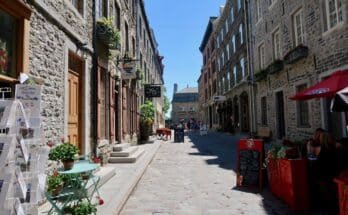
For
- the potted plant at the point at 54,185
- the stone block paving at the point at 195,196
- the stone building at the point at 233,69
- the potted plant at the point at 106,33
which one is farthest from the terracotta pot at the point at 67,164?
the stone building at the point at 233,69

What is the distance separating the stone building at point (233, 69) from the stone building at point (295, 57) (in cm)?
290

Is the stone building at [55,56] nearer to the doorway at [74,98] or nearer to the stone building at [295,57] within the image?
the doorway at [74,98]

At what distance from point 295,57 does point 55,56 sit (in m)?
9.35

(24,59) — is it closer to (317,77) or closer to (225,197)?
(225,197)

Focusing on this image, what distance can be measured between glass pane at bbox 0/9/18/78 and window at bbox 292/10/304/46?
35.8 feet

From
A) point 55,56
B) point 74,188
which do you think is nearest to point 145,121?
point 55,56

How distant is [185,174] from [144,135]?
1211 cm

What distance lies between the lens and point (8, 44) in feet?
16.6

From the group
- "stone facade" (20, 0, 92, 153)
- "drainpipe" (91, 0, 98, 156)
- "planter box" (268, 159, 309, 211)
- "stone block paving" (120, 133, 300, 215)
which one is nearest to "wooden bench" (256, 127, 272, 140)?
"stone block paving" (120, 133, 300, 215)

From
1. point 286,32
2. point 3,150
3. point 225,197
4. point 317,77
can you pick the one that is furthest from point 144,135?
point 3,150

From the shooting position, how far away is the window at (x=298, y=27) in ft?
42.7

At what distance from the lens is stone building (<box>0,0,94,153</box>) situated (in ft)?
16.9

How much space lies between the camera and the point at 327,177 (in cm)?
529

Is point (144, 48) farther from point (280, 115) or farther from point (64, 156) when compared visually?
point (64, 156)
